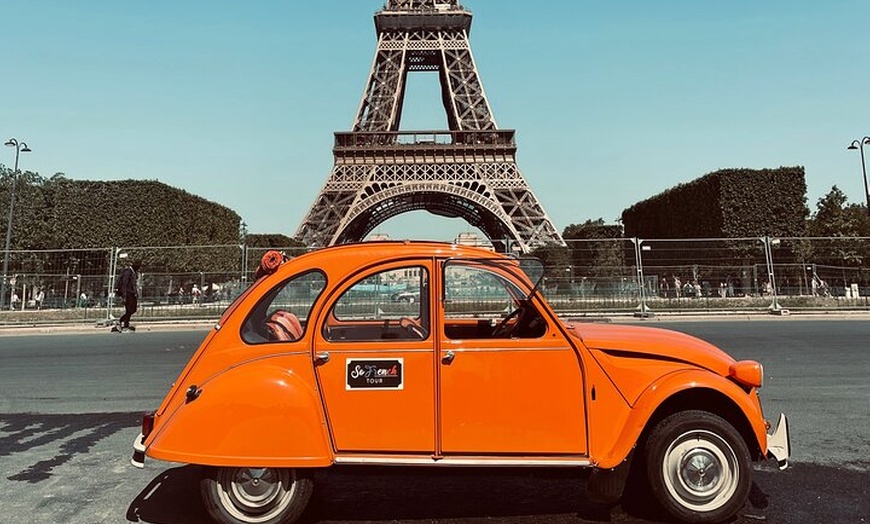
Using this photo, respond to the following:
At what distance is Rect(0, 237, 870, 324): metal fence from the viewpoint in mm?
15750

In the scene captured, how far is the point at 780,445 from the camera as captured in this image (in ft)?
9.53

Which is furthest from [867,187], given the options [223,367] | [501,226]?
[223,367]

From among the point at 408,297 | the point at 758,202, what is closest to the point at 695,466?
the point at 408,297

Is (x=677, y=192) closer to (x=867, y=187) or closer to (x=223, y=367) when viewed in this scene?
(x=867, y=187)

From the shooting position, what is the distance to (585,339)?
9.70 feet

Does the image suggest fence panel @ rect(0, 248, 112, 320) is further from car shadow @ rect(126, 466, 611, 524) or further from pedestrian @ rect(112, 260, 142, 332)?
car shadow @ rect(126, 466, 611, 524)

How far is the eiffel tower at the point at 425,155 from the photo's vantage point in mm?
32250

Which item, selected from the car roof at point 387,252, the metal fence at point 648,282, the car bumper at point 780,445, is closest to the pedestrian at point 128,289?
the metal fence at point 648,282

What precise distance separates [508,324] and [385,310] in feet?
2.72

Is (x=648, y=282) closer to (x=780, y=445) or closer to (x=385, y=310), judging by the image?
(x=780, y=445)

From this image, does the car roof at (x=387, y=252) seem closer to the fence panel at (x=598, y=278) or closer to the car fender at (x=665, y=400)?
the car fender at (x=665, y=400)

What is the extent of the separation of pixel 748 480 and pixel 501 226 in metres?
30.8

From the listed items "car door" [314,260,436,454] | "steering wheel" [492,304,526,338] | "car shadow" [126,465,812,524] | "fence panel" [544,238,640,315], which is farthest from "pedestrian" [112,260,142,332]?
"steering wheel" [492,304,526,338]

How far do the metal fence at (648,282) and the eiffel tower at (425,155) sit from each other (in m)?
A: 13.1
